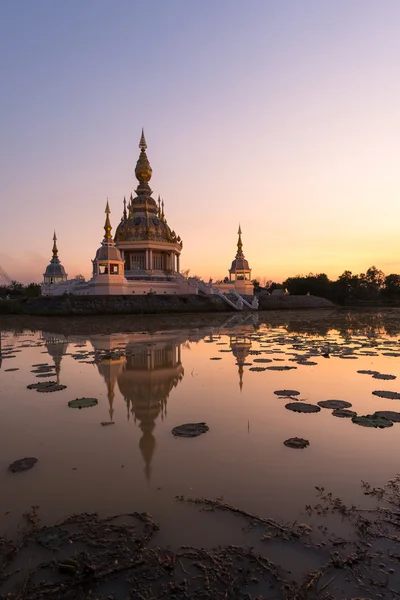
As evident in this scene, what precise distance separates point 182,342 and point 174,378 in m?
7.66

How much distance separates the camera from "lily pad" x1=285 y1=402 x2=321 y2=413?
7859 mm

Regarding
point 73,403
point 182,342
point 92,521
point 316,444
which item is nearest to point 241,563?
point 92,521

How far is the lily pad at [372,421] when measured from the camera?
700 centimetres

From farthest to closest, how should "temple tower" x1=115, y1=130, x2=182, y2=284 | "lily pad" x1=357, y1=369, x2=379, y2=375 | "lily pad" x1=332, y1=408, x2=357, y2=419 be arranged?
"temple tower" x1=115, y1=130, x2=182, y2=284, "lily pad" x1=357, y1=369, x2=379, y2=375, "lily pad" x1=332, y1=408, x2=357, y2=419

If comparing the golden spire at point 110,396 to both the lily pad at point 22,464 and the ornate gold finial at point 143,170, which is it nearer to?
the lily pad at point 22,464

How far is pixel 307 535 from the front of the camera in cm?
399

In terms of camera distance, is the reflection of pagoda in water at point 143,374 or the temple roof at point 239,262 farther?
the temple roof at point 239,262

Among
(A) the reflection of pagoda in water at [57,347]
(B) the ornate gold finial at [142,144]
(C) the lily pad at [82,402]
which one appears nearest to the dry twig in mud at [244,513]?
(C) the lily pad at [82,402]

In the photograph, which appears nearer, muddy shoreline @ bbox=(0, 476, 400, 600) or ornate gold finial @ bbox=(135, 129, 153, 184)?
muddy shoreline @ bbox=(0, 476, 400, 600)

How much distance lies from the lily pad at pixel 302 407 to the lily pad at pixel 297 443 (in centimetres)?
154

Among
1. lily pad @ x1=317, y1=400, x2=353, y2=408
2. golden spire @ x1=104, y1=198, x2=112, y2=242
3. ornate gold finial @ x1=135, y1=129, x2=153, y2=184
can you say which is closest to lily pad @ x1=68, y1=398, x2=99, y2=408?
lily pad @ x1=317, y1=400, x2=353, y2=408

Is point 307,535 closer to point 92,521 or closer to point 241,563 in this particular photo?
point 241,563

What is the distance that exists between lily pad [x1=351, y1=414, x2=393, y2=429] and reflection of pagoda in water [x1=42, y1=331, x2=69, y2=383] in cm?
781

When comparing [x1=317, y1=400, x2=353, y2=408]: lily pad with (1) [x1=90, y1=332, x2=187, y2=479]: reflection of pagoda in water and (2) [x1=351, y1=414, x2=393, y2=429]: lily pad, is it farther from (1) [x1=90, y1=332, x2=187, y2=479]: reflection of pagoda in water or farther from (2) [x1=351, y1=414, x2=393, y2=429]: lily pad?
(1) [x1=90, y1=332, x2=187, y2=479]: reflection of pagoda in water
